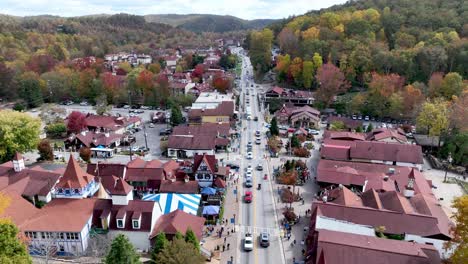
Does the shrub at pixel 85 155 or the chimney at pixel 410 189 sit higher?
the chimney at pixel 410 189

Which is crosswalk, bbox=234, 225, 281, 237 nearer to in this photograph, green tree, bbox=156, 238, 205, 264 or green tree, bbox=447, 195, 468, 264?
green tree, bbox=156, 238, 205, 264

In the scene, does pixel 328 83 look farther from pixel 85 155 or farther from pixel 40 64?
pixel 40 64

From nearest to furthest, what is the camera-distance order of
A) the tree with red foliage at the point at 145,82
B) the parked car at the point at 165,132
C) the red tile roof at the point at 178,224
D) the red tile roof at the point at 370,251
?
1. the red tile roof at the point at 370,251
2. the red tile roof at the point at 178,224
3. the parked car at the point at 165,132
4. the tree with red foliage at the point at 145,82

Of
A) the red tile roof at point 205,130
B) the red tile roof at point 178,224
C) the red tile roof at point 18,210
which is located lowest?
the red tile roof at point 178,224

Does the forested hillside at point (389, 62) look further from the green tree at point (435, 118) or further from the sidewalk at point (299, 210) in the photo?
the sidewalk at point (299, 210)

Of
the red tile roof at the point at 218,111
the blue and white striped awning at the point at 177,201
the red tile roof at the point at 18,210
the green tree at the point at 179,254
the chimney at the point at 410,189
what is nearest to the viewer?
the green tree at the point at 179,254

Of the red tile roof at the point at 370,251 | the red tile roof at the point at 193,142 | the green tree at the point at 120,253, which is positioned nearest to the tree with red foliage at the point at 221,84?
the red tile roof at the point at 193,142
